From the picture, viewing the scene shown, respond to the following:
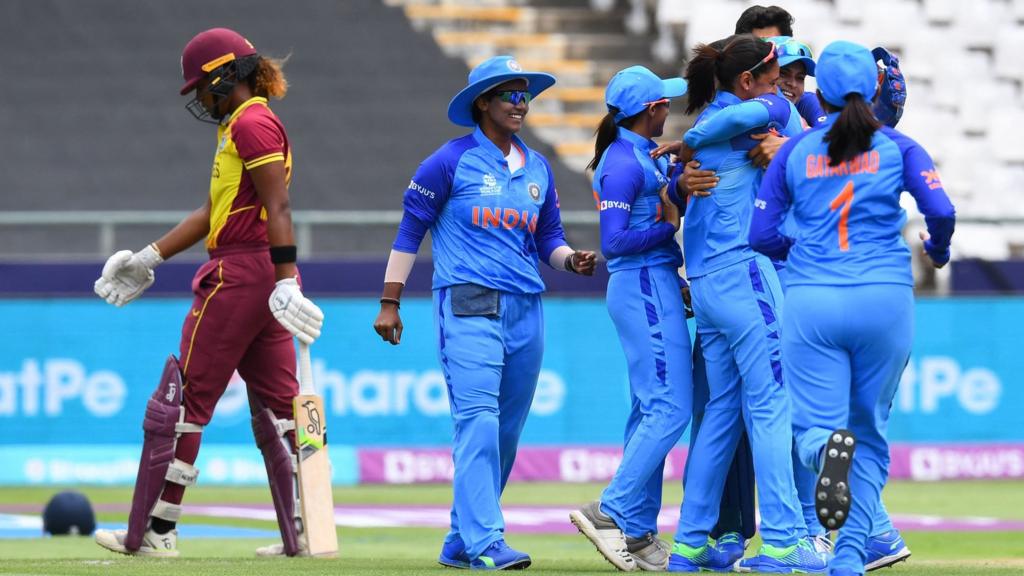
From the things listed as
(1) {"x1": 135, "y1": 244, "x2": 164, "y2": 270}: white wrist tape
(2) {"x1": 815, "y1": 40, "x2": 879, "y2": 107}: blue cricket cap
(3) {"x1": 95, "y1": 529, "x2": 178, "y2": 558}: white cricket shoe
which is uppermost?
(2) {"x1": 815, "y1": 40, "x2": 879, "y2": 107}: blue cricket cap

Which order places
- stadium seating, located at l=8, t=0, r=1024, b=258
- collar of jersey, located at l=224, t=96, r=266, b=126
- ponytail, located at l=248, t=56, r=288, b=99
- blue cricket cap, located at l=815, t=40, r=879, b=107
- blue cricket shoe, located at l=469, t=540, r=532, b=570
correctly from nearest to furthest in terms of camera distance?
blue cricket cap, located at l=815, t=40, r=879, b=107, blue cricket shoe, located at l=469, t=540, r=532, b=570, collar of jersey, located at l=224, t=96, r=266, b=126, ponytail, located at l=248, t=56, r=288, b=99, stadium seating, located at l=8, t=0, r=1024, b=258

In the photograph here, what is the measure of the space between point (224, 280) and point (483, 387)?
1396 mm

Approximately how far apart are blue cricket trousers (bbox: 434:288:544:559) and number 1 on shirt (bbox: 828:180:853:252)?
1879 millimetres

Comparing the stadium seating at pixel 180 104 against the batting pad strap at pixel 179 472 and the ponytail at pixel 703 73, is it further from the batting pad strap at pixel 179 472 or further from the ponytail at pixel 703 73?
the ponytail at pixel 703 73

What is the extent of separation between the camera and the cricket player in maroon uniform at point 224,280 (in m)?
8.24

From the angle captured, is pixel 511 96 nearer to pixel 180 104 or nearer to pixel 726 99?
pixel 726 99

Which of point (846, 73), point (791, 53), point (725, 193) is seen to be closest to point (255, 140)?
point (725, 193)

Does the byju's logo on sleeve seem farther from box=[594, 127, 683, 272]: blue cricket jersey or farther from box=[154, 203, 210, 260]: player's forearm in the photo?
box=[154, 203, 210, 260]: player's forearm

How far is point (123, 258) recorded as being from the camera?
346 inches

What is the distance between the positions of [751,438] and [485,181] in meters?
1.55

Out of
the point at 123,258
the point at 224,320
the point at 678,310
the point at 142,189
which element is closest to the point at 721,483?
the point at 678,310

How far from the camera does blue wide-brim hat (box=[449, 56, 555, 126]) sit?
311 inches

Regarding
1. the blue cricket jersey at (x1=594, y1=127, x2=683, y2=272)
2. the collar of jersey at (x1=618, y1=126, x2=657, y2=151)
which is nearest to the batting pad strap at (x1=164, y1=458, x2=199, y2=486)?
the blue cricket jersey at (x1=594, y1=127, x2=683, y2=272)

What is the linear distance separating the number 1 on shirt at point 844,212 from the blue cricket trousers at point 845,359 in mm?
161
